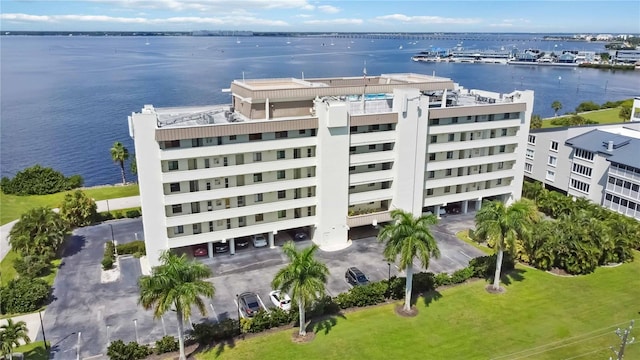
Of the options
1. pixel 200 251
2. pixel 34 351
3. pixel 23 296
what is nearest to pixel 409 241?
pixel 200 251

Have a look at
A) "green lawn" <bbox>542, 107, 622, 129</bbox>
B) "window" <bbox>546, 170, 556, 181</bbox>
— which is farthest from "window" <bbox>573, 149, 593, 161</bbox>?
"green lawn" <bbox>542, 107, 622, 129</bbox>

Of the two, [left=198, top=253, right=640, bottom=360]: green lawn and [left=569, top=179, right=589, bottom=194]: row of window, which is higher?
[left=569, top=179, right=589, bottom=194]: row of window

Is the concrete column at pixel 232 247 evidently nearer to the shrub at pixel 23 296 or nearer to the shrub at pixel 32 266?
the shrub at pixel 23 296

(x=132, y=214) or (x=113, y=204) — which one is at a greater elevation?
(x=132, y=214)

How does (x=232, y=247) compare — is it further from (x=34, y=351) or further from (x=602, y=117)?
(x=602, y=117)

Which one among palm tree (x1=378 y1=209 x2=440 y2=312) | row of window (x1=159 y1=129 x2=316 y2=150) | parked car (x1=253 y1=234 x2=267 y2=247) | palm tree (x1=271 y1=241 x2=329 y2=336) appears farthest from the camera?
parked car (x1=253 y1=234 x2=267 y2=247)

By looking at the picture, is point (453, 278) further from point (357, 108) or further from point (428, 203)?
point (357, 108)

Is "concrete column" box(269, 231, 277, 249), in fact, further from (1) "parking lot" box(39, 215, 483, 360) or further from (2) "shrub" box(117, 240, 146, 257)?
(2) "shrub" box(117, 240, 146, 257)
